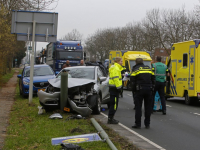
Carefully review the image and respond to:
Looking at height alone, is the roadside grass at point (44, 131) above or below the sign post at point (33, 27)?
below

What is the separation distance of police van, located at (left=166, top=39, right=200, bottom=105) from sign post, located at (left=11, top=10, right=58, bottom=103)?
5976 mm

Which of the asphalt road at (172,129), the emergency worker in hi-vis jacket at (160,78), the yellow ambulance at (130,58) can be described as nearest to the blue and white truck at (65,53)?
the yellow ambulance at (130,58)

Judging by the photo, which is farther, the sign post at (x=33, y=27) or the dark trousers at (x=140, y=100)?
the sign post at (x=33, y=27)

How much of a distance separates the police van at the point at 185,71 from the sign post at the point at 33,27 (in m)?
5.98

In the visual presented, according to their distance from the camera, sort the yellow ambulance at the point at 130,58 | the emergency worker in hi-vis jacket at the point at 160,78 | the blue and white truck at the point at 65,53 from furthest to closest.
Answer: the blue and white truck at the point at 65,53, the yellow ambulance at the point at 130,58, the emergency worker in hi-vis jacket at the point at 160,78

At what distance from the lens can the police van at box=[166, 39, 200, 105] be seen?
15258 mm

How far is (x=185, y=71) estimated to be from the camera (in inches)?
635

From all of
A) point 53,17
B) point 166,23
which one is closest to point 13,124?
point 53,17

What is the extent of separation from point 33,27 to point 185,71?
7061 millimetres

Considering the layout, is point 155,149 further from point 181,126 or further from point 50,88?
point 50,88

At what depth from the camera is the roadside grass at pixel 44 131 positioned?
6.75m

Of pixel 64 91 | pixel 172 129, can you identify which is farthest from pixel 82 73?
pixel 172 129

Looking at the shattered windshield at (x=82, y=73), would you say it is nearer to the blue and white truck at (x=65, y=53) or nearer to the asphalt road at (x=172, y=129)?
the asphalt road at (x=172, y=129)

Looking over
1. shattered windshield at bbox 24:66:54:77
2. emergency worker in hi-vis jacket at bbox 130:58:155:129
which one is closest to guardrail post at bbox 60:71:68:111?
emergency worker in hi-vis jacket at bbox 130:58:155:129
